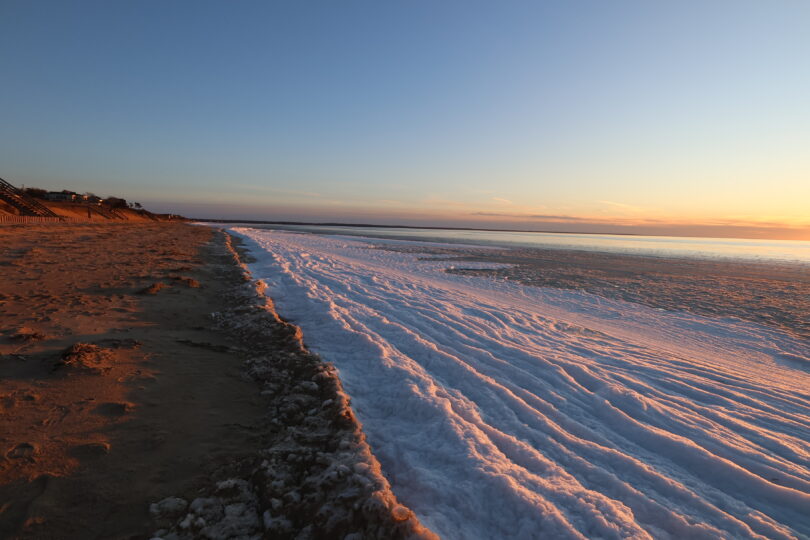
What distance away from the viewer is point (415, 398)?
4.66 m

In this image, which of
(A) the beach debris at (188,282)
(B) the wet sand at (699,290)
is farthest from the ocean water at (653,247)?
(A) the beach debris at (188,282)

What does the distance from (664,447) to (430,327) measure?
4.83 meters

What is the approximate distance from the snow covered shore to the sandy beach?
56 centimetres

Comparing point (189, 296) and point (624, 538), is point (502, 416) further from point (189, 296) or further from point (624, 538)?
point (189, 296)

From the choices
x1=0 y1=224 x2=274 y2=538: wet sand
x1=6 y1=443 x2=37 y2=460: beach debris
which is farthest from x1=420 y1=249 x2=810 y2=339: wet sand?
x1=6 y1=443 x2=37 y2=460: beach debris

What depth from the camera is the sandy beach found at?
2.59 metres

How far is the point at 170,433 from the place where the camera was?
3.57 m

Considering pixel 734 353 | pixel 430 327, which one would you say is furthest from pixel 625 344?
pixel 430 327

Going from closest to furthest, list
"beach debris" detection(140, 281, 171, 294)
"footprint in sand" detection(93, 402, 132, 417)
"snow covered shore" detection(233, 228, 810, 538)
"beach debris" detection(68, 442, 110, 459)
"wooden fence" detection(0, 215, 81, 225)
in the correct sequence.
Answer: "snow covered shore" detection(233, 228, 810, 538) → "beach debris" detection(68, 442, 110, 459) → "footprint in sand" detection(93, 402, 132, 417) → "beach debris" detection(140, 281, 171, 294) → "wooden fence" detection(0, 215, 81, 225)

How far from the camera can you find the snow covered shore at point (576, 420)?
2.95 m

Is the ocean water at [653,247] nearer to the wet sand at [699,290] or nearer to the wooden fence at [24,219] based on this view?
the wet sand at [699,290]

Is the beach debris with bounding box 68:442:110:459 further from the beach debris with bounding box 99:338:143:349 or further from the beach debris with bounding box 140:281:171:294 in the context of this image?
the beach debris with bounding box 140:281:171:294

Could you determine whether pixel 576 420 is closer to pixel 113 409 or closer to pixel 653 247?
pixel 113 409

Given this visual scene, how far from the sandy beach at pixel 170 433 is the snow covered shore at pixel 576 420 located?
1.84ft
